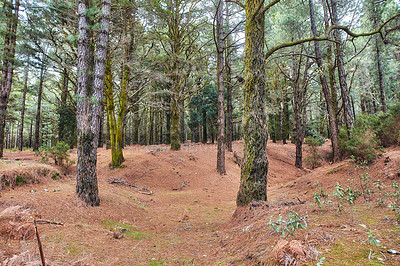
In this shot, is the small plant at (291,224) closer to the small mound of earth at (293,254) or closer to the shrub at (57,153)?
the small mound of earth at (293,254)

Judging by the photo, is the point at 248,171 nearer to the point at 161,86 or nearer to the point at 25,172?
the point at 25,172

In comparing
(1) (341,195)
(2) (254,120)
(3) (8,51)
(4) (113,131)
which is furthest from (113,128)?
(1) (341,195)

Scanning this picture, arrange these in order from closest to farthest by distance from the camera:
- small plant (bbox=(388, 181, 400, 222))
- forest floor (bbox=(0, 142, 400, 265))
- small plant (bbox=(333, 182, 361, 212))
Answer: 1. forest floor (bbox=(0, 142, 400, 265))
2. small plant (bbox=(388, 181, 400, 222))
3. small plant (bbox=(333, 182, 361, 212))

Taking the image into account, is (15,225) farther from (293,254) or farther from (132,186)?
(132,186)

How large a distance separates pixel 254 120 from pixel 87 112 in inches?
169

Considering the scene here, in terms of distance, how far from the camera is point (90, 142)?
17.4 feet

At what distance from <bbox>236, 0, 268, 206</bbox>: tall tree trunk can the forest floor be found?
391 millimetres

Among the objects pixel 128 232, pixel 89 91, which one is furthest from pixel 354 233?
pixel 89 91

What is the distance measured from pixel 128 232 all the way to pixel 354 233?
3.90 m

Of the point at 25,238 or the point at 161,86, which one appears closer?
the point at 25,238

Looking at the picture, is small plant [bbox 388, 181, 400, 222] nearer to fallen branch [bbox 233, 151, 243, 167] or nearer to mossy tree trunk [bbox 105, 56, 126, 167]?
mossy tree trunk [bbox 105, 56, 126, 167]

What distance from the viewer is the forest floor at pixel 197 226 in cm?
210

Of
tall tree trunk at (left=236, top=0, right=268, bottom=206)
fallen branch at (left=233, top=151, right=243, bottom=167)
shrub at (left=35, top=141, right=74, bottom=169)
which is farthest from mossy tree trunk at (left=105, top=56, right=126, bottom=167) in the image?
fallen branch at (left=233, top=151, right=243, bottom=167)

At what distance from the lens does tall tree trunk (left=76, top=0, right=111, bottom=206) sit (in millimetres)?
5242
